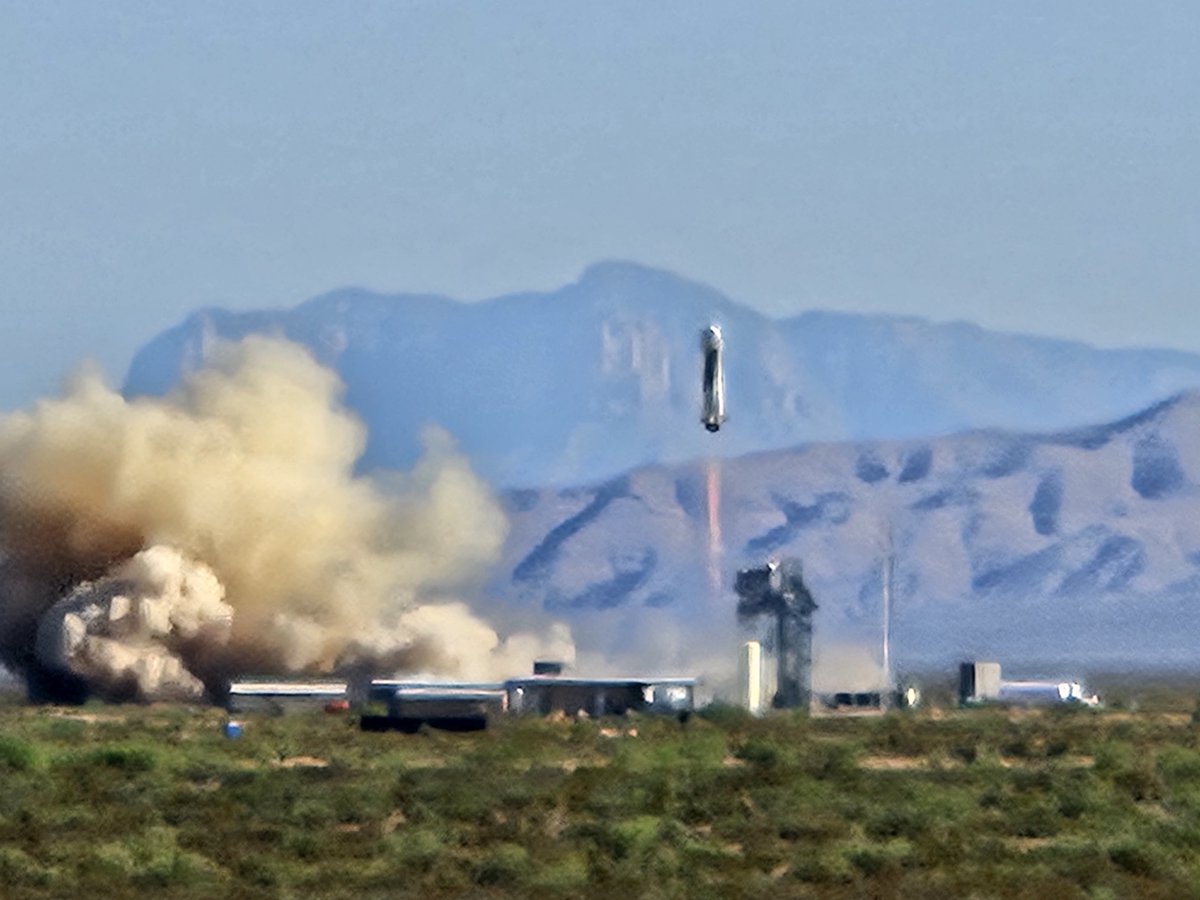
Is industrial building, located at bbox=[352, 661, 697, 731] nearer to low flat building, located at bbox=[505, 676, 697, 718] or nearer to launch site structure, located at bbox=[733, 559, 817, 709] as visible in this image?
low flat building, located at bbox=[505, 676, 697, 718]

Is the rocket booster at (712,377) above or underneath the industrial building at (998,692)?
above

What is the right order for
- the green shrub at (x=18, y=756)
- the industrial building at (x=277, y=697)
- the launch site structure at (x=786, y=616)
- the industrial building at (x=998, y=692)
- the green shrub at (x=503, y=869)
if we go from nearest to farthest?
the green shrub at (x=503, y=869) → the green shrub at (x=18, y=756) → the industrial building at (x=277, y=697) → the launch site structure at (x=786, y=616) → the industrial building at (x=998, y=692)

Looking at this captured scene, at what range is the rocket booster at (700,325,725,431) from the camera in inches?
4215

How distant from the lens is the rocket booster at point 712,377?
351 feet

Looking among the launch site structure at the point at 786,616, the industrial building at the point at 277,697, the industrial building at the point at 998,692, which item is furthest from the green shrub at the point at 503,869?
the industrial building at the point at 998,692

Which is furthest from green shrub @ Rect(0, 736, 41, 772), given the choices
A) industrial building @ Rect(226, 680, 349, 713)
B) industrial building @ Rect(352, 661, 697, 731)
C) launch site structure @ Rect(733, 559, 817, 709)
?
launch site structure @ Rect(733, 559, 817, 709)

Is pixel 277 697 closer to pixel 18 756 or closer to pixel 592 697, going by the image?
pixel 592 697

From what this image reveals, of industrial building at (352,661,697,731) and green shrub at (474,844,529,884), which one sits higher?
industrial building at (352,661,697,731)

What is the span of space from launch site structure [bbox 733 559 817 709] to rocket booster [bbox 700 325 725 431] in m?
12.5

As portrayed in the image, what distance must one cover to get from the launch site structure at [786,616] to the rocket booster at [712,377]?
41.1 ft

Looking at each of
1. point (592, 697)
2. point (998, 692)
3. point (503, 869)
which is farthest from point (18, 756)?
point (998, 692)

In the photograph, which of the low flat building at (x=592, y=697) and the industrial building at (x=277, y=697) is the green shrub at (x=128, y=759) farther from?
the low flat building at (x=592, y=697)

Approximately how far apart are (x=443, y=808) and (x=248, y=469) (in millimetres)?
60762

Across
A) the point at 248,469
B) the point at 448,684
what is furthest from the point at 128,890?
the point at 248,469
